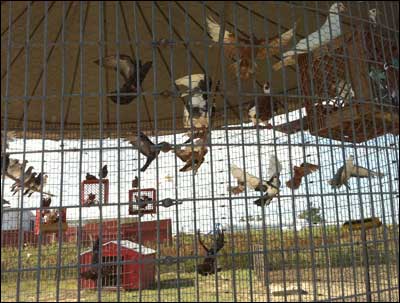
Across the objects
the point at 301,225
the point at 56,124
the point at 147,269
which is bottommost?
the point at 147,269

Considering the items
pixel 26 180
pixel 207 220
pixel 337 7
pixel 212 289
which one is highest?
pixel 337 7

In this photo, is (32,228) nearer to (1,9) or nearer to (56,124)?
(1,9)

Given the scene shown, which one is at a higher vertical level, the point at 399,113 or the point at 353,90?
the point at 353,90

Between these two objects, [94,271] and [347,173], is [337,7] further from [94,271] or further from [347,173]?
[94,271]

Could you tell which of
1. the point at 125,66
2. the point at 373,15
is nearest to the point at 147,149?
the point at 125,66

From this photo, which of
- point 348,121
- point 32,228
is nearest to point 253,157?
point 348,121

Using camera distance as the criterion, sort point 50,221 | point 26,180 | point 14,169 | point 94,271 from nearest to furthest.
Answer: point 94,271
point 50,221
point 14,169
point 26,180

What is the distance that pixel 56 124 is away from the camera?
5680 mm

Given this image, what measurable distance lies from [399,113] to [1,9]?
9.97 ft

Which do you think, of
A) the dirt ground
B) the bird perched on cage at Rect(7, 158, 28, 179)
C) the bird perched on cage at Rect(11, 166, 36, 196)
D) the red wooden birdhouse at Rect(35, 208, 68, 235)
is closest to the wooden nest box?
the dirt ground

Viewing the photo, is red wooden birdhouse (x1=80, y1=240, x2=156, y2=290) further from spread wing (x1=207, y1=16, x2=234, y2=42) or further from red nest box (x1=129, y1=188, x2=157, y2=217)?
spread wing (x1=207, y1=16, x2=234, y2=42)

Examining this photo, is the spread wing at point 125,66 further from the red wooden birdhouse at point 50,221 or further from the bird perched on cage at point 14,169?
the bird perched on cage at point 14,169

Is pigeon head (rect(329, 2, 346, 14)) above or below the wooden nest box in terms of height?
above

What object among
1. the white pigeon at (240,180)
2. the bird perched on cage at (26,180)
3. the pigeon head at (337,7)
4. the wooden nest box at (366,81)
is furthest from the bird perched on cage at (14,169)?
the pigeon head at (337,7)
